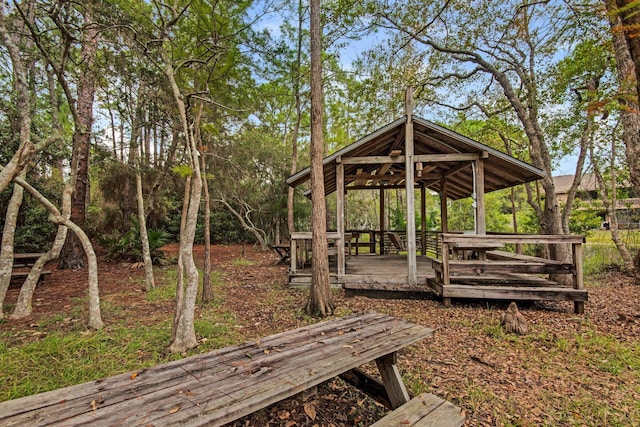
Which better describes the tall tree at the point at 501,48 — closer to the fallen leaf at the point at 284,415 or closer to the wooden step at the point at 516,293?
the wooden step at the point at 516,293

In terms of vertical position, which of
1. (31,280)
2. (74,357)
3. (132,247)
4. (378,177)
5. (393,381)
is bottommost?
(74,357)

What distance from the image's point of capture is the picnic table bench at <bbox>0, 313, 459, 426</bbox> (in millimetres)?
1343

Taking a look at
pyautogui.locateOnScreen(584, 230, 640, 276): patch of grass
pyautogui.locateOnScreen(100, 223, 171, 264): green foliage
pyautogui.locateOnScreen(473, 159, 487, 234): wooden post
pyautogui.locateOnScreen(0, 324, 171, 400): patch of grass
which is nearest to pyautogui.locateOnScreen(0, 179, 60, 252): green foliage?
pyautogui.locateOnScreen(100, 223, 171, 264): green foliage

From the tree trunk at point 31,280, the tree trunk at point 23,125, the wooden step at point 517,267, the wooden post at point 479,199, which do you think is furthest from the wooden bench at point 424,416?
the tree trunk at point 31,280

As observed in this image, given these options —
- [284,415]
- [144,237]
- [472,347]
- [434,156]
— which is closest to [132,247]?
[144,237]

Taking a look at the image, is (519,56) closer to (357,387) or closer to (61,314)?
(357,387)

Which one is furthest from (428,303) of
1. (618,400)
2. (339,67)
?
(339,67)

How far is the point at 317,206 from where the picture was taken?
5168 millimetres

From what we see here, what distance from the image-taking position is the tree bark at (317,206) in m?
5.05

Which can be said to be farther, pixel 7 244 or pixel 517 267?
pixel 517 267

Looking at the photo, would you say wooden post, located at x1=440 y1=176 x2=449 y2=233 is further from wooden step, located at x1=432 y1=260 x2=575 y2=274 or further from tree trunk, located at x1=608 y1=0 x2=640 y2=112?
tree trunk, located at x1=608 y1=0 x2=640 y2=112

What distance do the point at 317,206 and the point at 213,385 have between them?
3.74m

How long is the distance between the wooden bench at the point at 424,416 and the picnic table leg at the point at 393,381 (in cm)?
38

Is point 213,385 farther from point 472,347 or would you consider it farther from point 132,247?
point 132,247
